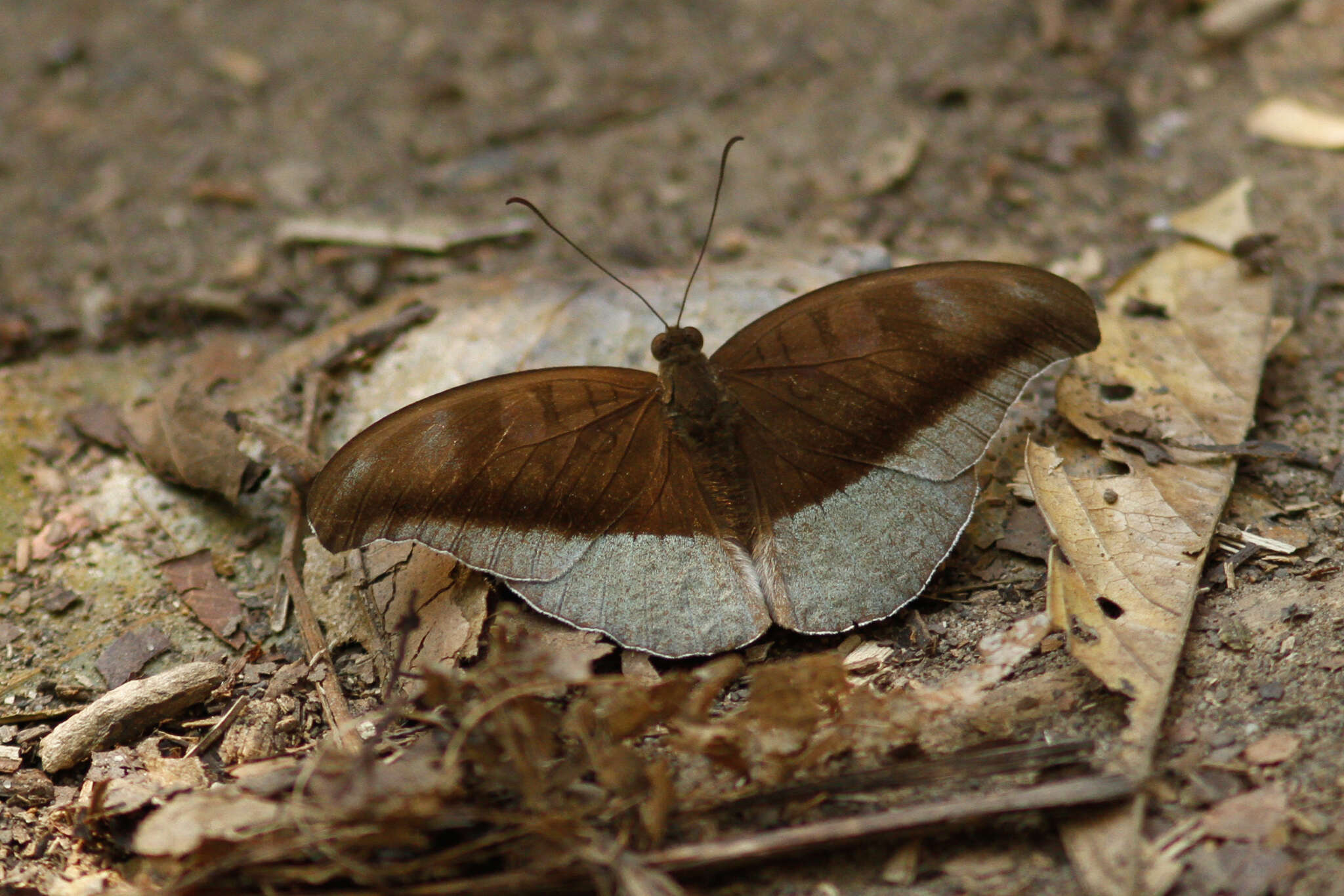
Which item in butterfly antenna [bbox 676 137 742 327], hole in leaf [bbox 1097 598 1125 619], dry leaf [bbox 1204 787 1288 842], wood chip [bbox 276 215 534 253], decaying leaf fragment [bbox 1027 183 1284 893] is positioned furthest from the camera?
wood chip [bbox 276 215 534 253]

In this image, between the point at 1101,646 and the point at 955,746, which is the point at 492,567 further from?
the point at 1101,646

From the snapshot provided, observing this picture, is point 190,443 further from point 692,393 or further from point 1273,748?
point 1273,748

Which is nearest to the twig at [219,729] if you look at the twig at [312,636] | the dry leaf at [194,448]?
the twig at [312,636]

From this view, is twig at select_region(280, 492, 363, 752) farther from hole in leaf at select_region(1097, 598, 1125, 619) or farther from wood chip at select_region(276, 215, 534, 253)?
hole in leaf at select_region(1097, 598, 1125, 619)

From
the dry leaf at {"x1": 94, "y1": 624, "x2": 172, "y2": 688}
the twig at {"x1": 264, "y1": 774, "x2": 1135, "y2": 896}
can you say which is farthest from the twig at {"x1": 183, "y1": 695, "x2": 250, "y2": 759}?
the twig at {"x1": 264, "y1": 774, "x2": 1135, "y2": 896}

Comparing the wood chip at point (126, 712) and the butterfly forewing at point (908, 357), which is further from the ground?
the butterfly forewing at point (908, 357)

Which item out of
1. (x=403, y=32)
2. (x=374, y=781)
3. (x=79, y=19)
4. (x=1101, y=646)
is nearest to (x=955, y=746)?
(x=1101, y=646)

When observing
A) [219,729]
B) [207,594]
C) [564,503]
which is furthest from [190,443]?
[564,503]

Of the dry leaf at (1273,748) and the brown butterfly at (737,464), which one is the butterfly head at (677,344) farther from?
the dry leaf at (1273,748)
